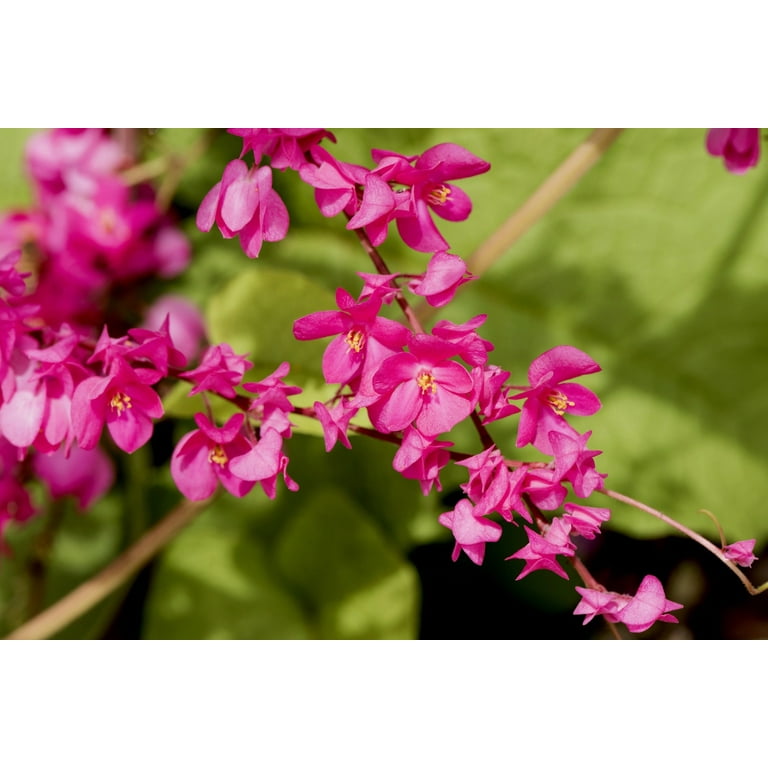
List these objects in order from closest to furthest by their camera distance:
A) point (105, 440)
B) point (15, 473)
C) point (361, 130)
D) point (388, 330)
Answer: point (388, 330) < point (15, 473) < point (361, 130) < point (105, 440)

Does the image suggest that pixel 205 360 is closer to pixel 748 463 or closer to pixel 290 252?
pixel 290 252

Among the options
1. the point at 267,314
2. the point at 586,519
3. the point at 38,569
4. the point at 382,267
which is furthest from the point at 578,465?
the point at 38,569

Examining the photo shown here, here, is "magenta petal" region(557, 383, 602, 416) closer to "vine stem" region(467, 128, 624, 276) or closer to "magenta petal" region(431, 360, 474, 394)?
"magenta petal" region(431, 360, 474, 394)

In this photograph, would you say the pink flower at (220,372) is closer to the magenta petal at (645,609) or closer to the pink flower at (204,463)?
the pink flower at (204,463)

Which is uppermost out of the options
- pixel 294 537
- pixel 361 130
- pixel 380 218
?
pixel 380 218

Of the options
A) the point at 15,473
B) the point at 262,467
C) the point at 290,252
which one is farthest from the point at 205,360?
the point at 290,252

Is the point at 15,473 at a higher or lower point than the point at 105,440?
higher
